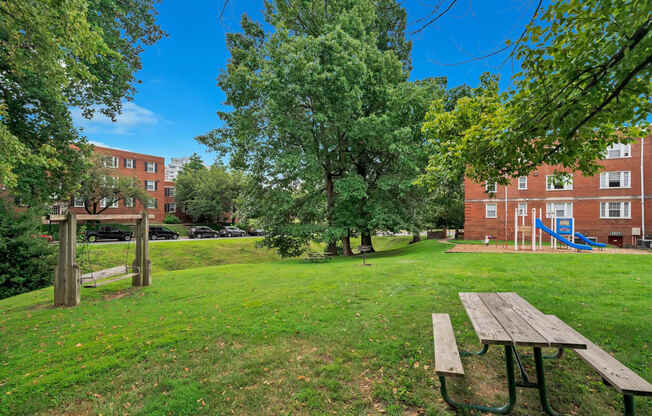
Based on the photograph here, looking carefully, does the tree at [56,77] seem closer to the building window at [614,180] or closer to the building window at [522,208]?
the building window at [522,208]

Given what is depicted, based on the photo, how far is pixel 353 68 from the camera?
1564 centimetres

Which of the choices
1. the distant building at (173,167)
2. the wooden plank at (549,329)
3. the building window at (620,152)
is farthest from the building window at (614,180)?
the distant building at (173,167)

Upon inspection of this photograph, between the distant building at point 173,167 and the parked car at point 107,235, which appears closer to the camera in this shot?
the parked car at point 107,235

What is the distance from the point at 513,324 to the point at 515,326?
0.19 feet

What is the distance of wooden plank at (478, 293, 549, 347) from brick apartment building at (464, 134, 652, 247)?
2215 cm

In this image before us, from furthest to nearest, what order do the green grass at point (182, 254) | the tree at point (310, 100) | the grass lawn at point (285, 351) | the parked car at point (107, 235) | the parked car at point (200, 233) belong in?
1. the parked car at point (200, 233)
2. the parked car at point (107, 235)
3. the green grass at point (182, 254)
4. the tree at point (310, 100)
5. the grass lawn at point (285, 351)

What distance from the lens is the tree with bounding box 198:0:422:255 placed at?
1591cm

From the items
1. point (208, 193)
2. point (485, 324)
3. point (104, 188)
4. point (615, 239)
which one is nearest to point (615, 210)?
point (615, 239)

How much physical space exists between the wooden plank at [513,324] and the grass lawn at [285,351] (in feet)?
2.44

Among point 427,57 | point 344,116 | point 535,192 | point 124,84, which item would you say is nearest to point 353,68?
point 344,116

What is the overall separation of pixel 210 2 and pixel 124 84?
13.6 meters

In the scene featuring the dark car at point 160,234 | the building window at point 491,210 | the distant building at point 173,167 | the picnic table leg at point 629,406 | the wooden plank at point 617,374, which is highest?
the distant building at point 173,167

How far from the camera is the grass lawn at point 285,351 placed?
123 inches

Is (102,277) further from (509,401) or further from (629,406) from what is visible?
(629,406)
